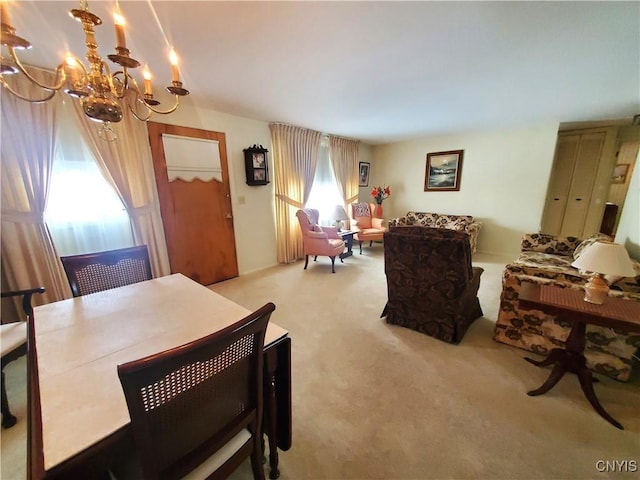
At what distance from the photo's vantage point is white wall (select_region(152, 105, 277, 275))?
3.27 m

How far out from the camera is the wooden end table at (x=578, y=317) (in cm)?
135

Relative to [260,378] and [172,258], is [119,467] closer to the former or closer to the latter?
[260,378]

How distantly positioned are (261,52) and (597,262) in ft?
8.50

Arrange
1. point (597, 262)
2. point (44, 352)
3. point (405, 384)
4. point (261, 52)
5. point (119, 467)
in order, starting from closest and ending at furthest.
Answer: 1. point (119, 467)
2. point (44, 352)
3. point (597, 262)
4. point (405, 384)
5. point (261, 52)

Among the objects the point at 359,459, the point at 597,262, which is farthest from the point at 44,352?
the point at 597,262

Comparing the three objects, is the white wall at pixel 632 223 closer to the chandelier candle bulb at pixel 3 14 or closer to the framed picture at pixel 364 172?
the chandelier candle bulb at pixel 3 14

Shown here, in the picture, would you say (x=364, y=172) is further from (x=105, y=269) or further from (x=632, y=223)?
(x=105, y=269)

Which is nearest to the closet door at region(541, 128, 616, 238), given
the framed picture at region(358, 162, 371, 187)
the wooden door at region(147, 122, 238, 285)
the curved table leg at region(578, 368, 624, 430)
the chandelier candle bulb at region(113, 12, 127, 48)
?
the framed picture at region(358, 162, 371, 187)

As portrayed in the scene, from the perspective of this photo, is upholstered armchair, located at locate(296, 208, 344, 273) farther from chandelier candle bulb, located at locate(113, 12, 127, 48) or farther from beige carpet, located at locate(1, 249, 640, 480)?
chandelier candle bulb, located at locate(113, 12, 127, 48)

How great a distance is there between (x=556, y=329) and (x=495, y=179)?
143 inches

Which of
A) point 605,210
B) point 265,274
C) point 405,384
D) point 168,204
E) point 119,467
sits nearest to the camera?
point 119,467

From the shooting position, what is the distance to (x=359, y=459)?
126 centimetres

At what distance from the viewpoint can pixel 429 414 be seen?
149 centimetres

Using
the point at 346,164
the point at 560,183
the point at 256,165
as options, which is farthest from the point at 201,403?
the point at 560,183
